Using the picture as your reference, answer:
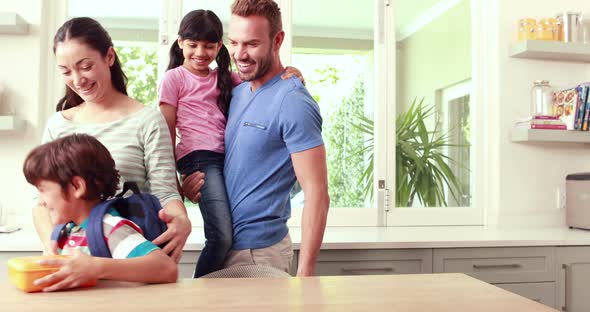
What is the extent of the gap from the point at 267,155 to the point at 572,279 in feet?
5.89

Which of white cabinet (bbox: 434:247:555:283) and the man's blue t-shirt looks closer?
the man's blue t-shirt

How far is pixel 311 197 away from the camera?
1.71 metres

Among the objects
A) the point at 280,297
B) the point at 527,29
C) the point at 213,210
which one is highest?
the point at 527,29

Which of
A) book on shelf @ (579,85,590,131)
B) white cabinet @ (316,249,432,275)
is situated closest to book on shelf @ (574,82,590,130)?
book on shelf @ (579,85,590,131)

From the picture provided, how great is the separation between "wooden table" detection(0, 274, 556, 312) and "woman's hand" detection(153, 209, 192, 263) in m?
0.23

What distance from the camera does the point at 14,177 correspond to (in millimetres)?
2865

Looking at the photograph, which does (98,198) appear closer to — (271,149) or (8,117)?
(271,149)

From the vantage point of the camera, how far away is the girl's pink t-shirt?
5.95 feet

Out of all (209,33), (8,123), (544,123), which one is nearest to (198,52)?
(209,33)

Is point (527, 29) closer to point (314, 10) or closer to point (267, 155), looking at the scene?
point (314, 10)

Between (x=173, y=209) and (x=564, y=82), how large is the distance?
8.81 ft

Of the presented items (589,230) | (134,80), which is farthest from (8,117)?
(589,230)

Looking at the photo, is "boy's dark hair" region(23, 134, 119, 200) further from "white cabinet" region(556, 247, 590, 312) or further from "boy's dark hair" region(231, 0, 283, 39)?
"white cabinet" region(556, 247, 590, 312)

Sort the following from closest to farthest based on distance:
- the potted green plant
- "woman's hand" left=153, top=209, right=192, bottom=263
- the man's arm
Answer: "woman's hand" left=153, top=209, right=192, bottom=263, the man's arm, the potted green plant
